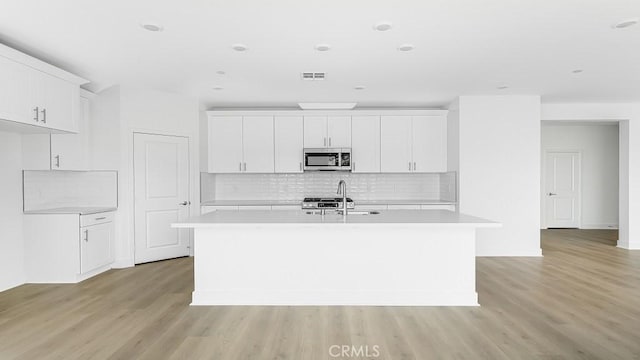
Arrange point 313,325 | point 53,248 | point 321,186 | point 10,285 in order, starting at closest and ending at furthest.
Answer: point 313,325
point 10,285
point 53,248
point 321,186

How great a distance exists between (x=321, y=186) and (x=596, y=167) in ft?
22.7

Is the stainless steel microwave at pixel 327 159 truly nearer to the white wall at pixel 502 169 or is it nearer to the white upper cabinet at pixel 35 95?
the white wall at pixel 502 169

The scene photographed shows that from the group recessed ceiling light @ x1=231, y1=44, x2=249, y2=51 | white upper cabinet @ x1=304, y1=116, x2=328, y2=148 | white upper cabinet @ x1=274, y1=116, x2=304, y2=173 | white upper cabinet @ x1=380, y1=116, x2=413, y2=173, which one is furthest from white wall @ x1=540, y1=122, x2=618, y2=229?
recessed ceiling light @ x1=231, y1=44, x2=249, y2=51

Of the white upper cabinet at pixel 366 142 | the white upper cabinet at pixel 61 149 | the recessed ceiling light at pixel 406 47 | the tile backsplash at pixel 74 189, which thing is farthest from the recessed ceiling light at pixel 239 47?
the white upper cabinet at pixel 366 142

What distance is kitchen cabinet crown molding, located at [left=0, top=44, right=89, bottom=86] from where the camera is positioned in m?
3.28

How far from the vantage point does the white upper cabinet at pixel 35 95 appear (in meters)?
3.31

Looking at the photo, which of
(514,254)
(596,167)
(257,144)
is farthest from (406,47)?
(596,167)

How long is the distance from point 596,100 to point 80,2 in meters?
7.06

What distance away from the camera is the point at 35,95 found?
11.9 feet

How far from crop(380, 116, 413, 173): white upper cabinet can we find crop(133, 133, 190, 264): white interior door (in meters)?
3.17

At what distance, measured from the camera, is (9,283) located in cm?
407

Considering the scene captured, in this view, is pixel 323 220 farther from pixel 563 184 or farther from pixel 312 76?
pixel 563 184

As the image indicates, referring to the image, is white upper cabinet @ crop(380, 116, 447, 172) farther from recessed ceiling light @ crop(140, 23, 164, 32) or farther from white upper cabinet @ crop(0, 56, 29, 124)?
white upper cabinet @ crop(0, 56, 29, 124)

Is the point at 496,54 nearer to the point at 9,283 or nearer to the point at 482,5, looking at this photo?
the point at 482,5
